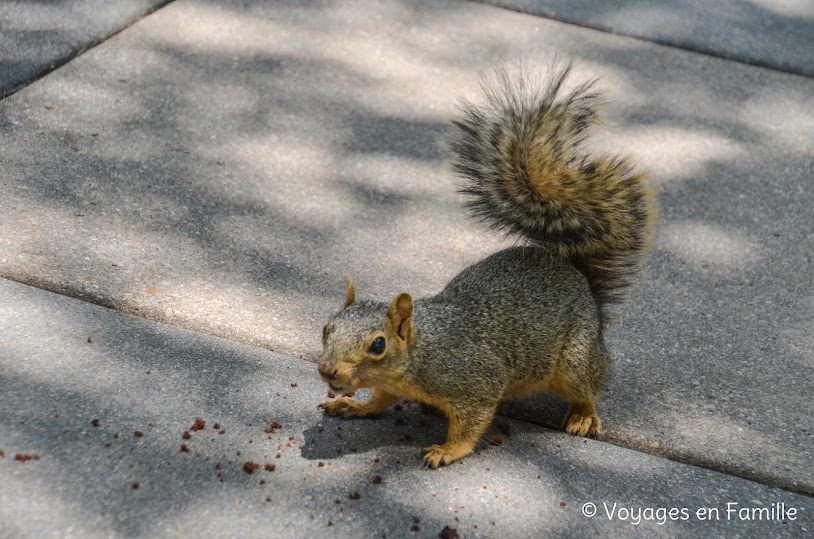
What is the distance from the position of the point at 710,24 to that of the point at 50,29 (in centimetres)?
312

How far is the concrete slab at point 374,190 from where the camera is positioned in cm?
287

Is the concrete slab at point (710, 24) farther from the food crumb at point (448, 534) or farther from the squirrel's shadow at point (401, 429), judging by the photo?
the food crumb at point (448, 534)

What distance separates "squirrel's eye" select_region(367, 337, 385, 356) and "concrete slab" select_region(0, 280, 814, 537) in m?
0.29

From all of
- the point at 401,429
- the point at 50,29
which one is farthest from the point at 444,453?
the point at 50,29

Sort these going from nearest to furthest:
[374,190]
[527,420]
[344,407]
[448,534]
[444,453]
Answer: [448,534] < [444,453] < [344,407] < [527,420] < [374,190]

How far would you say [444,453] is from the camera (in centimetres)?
243

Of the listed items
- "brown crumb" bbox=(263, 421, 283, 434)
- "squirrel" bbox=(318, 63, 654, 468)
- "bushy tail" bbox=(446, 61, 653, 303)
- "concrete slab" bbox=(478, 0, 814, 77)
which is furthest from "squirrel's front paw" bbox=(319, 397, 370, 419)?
"concrete slab" bbox=(478, 0, 814, 77)

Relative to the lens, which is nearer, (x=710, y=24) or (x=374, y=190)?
(x=374, y=190)

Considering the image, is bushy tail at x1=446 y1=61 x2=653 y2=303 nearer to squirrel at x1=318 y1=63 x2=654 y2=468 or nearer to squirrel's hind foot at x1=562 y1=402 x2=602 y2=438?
squirrel at x1=318 y1=63 x2=654 y2=468

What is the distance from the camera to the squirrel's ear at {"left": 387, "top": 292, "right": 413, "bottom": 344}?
2.33m

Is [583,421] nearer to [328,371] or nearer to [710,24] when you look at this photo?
[328,371]

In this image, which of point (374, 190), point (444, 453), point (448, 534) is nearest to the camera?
point (448, 534)

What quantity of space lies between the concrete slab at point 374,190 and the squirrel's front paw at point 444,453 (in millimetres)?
417

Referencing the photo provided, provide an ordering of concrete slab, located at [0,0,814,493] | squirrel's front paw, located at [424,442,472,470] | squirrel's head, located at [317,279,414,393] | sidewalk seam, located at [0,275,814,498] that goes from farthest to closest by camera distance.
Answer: concrete slab, located at [0,0,814,493] → sidewalk seam, located at [0,275,814,498] → squirrel's front paw, located at [424,442,472,470] → squirrel's head, located at [317,279,414,393]
